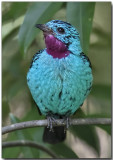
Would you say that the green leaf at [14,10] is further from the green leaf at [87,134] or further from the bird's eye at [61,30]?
the green leaf at [87,134]

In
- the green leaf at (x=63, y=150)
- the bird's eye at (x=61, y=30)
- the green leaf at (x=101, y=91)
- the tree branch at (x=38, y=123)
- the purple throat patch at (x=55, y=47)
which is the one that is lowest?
the green leaf at (x=63, y=150)

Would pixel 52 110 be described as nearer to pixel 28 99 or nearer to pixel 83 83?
pixel 83 83

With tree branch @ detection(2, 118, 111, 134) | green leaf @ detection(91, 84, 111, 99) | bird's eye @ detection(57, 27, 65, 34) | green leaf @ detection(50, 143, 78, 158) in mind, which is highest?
bird's eye @ detection(57, 27, 65, 34)

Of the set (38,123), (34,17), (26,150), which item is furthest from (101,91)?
(38,123)

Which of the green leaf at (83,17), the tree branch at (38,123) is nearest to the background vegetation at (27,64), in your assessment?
the green leaf at (83,17)

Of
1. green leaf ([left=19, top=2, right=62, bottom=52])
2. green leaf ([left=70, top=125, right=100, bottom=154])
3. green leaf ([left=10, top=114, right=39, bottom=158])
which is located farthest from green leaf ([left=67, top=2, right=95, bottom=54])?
green leaf ([left=70, top=125, right=100, bottom=154])

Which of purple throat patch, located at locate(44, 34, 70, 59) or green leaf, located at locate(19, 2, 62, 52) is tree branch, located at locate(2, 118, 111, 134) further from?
green leaf, located at locate(19, 2, 62, 52)

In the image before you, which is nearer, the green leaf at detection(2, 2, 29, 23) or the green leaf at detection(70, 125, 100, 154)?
the green leaf at detection(2, 2, 29, 23)
